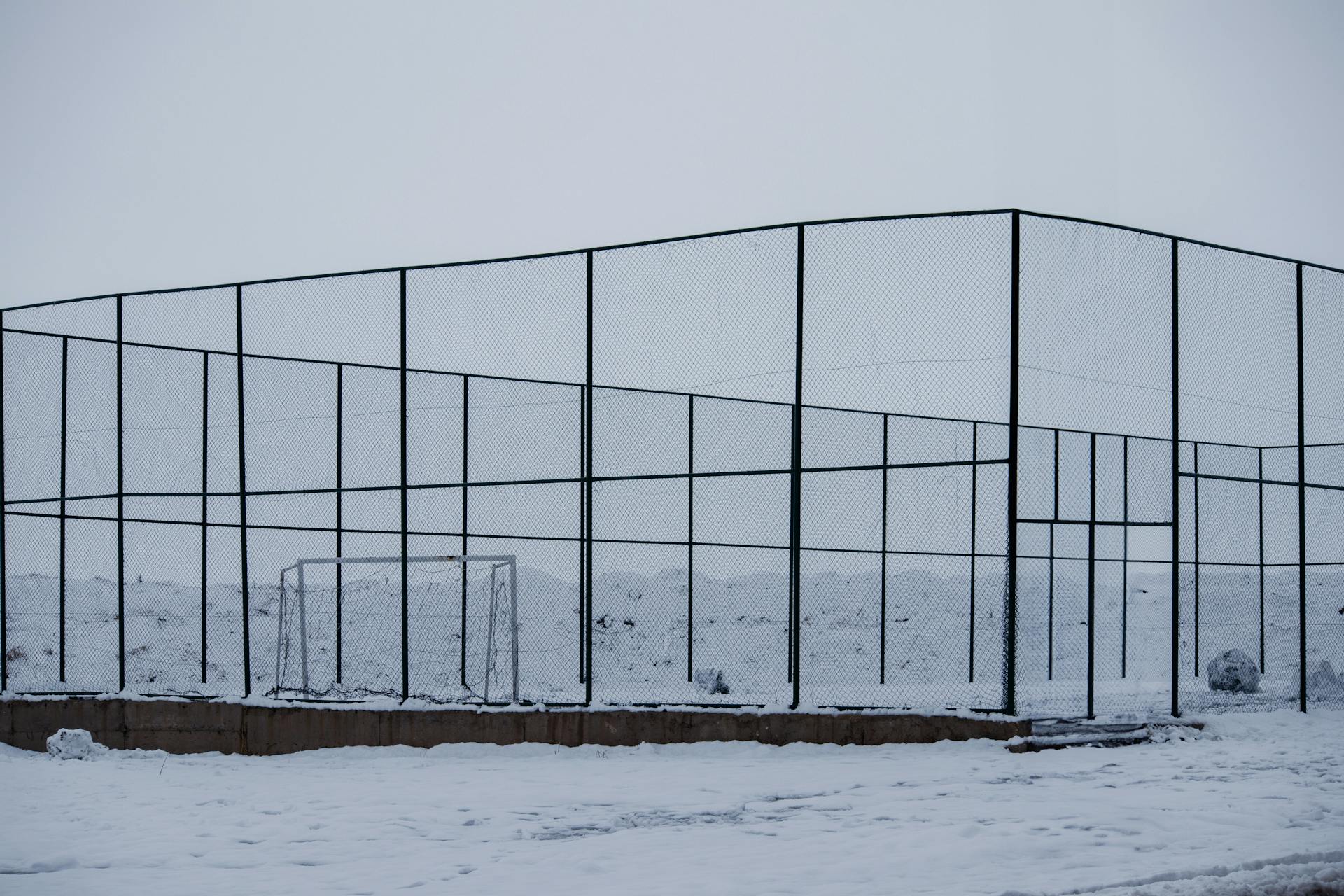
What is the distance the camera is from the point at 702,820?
7.95 m

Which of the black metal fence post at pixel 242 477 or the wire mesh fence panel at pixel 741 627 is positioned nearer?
the black metal fence post at pixel 242 477

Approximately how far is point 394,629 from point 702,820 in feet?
71.5

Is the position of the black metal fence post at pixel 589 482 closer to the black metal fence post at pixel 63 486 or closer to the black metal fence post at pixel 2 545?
the black metal fence post at pixel 63 486

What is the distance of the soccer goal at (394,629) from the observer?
1330 centimetres

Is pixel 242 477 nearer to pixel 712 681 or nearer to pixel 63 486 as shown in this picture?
pixel 63 486

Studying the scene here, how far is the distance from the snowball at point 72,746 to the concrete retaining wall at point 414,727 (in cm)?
57

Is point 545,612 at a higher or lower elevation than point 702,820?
lower

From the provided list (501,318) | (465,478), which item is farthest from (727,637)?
(501,318)

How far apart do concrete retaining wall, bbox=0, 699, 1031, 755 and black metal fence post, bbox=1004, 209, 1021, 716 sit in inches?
18.7

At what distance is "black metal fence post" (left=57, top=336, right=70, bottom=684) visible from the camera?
46.2ft

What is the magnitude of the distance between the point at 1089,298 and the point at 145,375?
13270 mm

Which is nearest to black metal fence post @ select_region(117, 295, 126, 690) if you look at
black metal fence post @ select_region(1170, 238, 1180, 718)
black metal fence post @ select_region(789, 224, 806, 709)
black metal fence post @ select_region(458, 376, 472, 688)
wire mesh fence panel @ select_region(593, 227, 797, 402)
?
black metal fence post @ select_region(458, 376, 472, 688)

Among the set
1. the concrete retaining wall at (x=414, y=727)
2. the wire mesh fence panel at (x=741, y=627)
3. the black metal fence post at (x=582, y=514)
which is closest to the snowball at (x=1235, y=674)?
the wire mesh fence panel at (x=741, y=627)

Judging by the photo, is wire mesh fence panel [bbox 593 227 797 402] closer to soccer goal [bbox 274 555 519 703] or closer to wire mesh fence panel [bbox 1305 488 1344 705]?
soccer goal [bbox 274 555 519 703]
